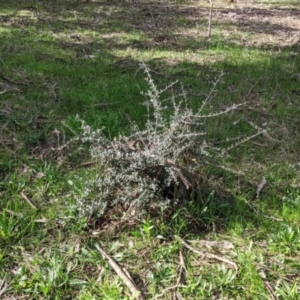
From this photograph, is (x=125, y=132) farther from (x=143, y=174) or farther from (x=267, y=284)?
(x=267, y=284)

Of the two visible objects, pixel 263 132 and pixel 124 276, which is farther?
pixel 263 132

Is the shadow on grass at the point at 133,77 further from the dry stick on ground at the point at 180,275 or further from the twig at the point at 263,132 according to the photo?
the dry stick on ground at the point at 180,275

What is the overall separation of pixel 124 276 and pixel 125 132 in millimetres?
1551

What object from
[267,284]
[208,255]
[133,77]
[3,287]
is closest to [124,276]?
[208,255]

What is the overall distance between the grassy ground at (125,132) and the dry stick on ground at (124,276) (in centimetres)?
3

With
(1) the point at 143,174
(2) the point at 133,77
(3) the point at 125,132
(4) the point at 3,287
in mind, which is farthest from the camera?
(2) the point at 133,77

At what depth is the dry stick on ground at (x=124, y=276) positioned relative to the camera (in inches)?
90.5

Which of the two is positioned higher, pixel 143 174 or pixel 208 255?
pixel 143 174

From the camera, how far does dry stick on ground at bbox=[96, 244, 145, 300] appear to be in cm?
230

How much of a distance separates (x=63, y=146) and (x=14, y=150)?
388mm

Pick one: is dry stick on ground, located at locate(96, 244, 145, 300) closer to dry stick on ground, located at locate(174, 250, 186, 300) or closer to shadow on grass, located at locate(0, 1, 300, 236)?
dry stick on ground, located at locate(174, 250, 186, 300)

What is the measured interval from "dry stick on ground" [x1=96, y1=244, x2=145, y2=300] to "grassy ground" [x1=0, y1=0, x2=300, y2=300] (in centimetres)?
3

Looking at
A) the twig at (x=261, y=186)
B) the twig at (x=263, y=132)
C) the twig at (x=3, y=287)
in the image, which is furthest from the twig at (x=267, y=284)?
the twig at (x=263, y=132)

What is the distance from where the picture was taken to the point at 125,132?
12.2ft
